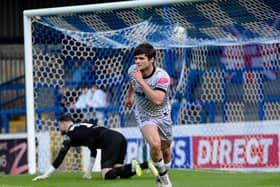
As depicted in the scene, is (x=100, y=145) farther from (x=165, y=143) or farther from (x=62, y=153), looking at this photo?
(x=165, y=143)

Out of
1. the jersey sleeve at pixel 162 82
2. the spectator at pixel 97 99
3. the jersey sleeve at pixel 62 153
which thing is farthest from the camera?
the spectator at pixel 97 99

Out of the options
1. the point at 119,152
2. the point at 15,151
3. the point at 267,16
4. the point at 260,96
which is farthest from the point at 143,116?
the point at 15,151

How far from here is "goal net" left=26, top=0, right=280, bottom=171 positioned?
1452 cm

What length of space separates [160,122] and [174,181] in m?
2.44

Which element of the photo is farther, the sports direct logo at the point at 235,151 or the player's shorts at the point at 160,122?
the sports direct logo at the point at 235,151

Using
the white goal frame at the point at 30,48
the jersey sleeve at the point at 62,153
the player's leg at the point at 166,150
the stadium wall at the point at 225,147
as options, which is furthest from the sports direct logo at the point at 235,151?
the player's leg at the point at 166,150

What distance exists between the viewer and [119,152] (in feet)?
43.1

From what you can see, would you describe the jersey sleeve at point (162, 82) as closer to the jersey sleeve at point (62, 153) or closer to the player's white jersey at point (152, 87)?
the player's white jersey at point (152, 87)

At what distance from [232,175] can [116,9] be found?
3504mm

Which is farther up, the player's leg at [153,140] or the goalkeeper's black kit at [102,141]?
the player's leg at [153,140]

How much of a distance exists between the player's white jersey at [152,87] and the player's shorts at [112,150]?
10.4ft

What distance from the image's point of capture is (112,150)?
1303cm

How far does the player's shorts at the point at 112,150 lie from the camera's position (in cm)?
1299

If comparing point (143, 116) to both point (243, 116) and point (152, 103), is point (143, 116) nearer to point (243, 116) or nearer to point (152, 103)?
point (152, 103)
